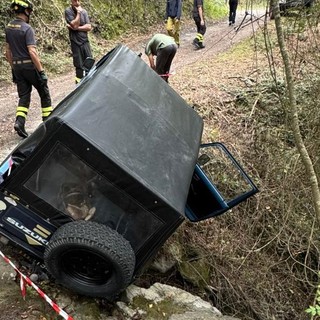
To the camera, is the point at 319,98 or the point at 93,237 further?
the point at 319,98

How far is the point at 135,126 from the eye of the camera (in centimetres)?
349

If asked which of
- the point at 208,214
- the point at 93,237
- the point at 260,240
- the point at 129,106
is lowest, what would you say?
the point at 260,240

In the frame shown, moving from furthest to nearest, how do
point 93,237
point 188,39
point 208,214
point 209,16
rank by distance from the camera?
point 209,16
point 188,39
point 208,214
point 93,237

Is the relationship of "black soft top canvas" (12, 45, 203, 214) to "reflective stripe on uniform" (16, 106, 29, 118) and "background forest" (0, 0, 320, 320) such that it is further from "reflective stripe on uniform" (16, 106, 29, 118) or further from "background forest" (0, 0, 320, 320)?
"reflective stripe on uniform" (16, 106, 29, 118)

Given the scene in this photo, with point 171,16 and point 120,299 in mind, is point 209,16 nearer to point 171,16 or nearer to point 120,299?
point 171,16

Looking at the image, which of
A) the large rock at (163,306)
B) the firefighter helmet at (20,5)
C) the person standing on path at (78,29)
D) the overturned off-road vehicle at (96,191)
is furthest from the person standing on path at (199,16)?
the large rock at (163,306)

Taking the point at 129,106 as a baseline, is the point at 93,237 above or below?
below

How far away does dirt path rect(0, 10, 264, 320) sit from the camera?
3.70m

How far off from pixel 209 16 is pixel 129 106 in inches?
650

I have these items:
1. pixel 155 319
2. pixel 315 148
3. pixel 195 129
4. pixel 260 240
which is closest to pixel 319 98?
pixel 315 148

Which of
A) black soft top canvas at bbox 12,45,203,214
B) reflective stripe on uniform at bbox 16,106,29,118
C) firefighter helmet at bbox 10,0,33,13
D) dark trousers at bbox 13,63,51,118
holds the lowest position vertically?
reflective stripe on uniform at bbox 16,106,29,118

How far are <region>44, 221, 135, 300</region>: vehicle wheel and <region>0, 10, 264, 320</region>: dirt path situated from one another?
492 millimetres

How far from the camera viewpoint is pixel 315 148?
6.06m

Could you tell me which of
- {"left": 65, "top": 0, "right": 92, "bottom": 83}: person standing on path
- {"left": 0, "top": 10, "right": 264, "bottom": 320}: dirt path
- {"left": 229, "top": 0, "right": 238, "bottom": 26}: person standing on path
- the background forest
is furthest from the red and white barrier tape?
{"left": 229, "top": 0, "right": 238, "bottom": 26}: person standing on path
